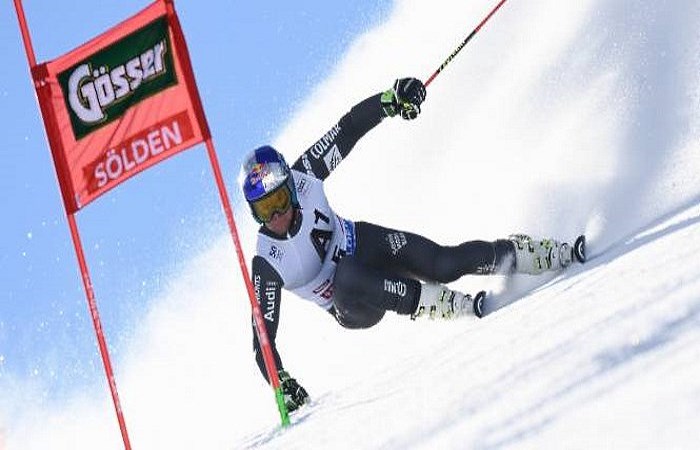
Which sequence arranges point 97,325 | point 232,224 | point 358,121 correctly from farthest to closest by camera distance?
point 358,121 < point 97,325 < point 232,224

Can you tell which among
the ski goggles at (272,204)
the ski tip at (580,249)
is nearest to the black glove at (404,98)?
the ski goggles at (272,204)

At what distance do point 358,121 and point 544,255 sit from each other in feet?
3.97

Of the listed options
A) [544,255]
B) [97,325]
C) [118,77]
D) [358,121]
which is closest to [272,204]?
[358,121]

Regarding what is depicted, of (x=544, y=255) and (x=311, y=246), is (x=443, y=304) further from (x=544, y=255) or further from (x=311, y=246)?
(x=311, y=246)

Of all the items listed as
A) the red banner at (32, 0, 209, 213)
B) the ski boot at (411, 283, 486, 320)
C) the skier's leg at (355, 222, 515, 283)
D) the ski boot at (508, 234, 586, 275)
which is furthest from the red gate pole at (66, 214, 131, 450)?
the ski boot at (508, 234, 586, 275)

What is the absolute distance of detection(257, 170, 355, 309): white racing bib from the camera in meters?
5.08

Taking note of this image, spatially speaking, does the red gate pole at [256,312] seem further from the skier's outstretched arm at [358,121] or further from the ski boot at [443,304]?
the ski boot at [443,304]

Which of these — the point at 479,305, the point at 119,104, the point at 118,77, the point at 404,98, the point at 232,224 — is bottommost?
the point at 479,305

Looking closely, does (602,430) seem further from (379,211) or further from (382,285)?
(379,211)

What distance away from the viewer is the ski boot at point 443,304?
497 cm

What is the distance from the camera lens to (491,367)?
2.69 meters

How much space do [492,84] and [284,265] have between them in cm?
439

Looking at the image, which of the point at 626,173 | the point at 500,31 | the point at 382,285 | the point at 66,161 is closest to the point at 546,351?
the point at 382,285

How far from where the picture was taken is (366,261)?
5.21 m
